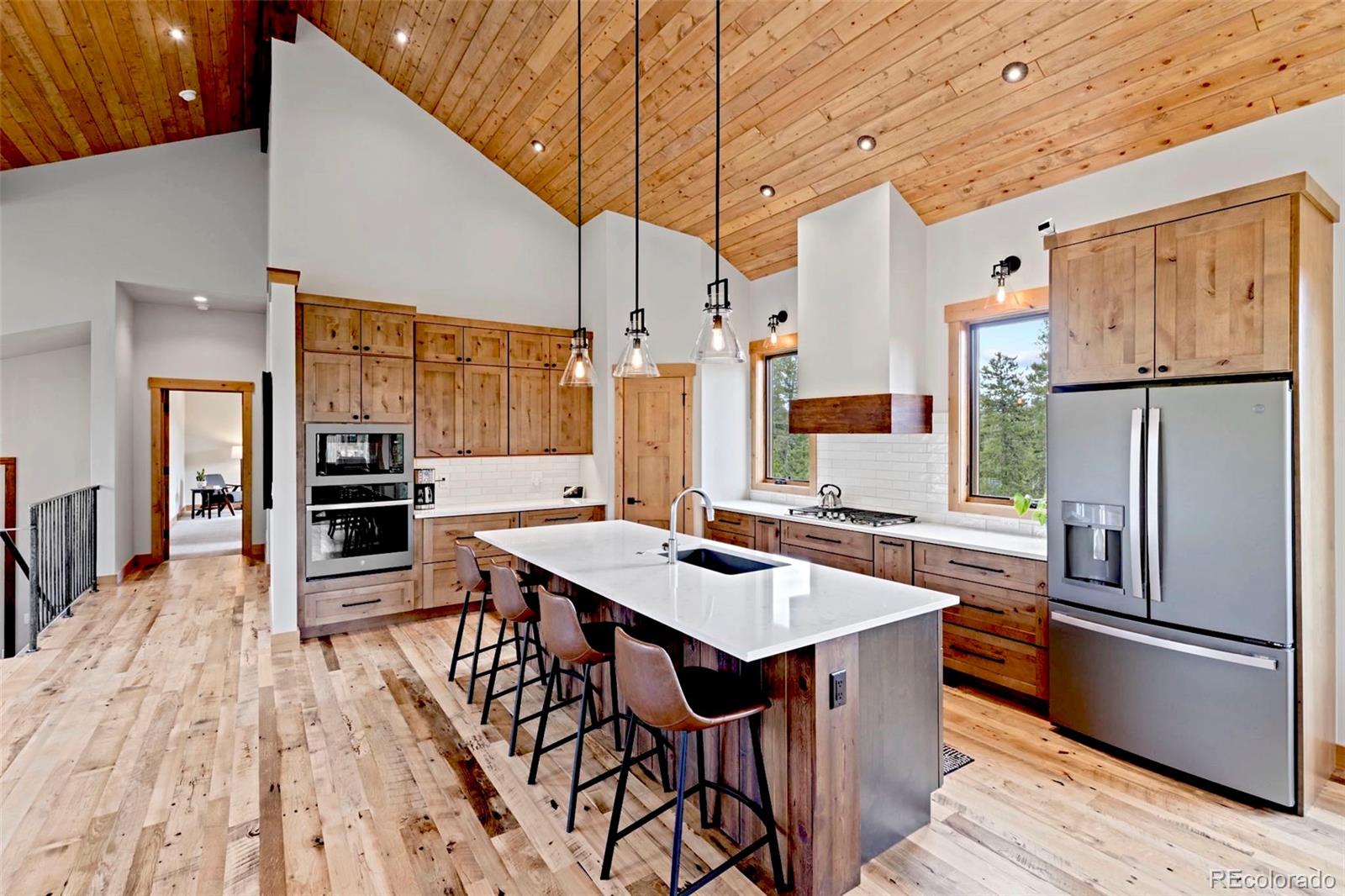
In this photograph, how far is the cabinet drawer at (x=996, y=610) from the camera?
326cm

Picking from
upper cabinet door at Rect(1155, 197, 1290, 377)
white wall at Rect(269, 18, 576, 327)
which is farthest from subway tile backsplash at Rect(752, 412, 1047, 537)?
white wall at Rect(269, 18, 576, 327)

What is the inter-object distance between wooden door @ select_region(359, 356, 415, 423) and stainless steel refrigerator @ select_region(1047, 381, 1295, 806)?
173 inches

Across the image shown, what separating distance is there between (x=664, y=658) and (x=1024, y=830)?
1.62 metres

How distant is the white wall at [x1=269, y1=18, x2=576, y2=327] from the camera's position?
16.6ft

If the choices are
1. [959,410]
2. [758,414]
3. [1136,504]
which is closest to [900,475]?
[959,410]

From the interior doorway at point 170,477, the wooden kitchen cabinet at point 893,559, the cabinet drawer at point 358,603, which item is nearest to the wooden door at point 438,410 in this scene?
the cabinet drawer at point 358,603

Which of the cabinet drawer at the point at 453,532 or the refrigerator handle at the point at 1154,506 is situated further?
the cabinet drawer at the point at 453,532

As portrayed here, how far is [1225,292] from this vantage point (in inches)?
101

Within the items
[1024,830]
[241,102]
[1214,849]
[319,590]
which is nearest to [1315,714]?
[1214,849]

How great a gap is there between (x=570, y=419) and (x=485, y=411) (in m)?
0.80

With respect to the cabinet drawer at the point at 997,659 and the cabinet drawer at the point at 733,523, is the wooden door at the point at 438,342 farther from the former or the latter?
the cabinet drawer at the point at 997,659

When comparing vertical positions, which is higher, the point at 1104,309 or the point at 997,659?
the point at 1104,309

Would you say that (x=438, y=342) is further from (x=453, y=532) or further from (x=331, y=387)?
(x=453, y=532)

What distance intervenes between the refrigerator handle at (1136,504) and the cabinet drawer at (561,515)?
3.94m
